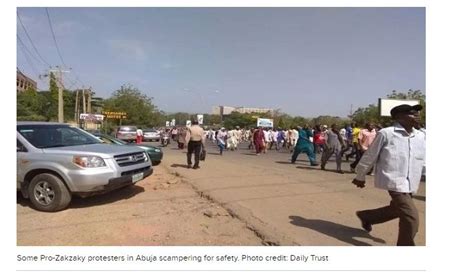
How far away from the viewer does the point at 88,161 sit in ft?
18.9

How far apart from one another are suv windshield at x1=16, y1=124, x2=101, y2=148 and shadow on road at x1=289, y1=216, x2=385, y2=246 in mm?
4090

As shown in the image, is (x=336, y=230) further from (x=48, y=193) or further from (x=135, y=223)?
(x=48, y=193)

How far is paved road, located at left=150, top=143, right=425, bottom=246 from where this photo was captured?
459 cm

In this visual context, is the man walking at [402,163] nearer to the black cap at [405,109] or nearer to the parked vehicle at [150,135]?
the black cap at [405,109]

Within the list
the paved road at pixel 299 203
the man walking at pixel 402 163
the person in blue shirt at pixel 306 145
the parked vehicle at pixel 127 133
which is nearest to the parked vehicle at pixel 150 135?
the parked vehicle at pixel 127 133

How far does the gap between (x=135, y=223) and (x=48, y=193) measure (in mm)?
1713

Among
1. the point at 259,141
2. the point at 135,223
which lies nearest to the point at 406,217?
the point at 135,223

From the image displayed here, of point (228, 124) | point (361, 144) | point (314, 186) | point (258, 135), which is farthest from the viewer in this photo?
point (228, 124)

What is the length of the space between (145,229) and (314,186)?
4401mm
